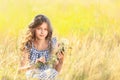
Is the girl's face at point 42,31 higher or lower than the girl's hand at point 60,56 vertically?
higher

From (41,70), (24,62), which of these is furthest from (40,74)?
(24,62)

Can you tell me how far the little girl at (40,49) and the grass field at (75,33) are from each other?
0.05 metres

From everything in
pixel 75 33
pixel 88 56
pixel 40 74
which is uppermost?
pixel 75 33

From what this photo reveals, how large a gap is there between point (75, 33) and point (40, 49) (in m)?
0.29

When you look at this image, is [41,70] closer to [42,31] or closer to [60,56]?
[60,56]

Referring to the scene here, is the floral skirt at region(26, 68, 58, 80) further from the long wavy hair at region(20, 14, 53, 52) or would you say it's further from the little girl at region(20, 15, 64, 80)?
the long wavy hair at region(20, 14, 53, 52)

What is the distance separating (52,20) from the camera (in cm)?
398

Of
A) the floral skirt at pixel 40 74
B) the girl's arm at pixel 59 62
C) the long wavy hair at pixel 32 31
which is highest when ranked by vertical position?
the long wavy hair at pixel 32 31

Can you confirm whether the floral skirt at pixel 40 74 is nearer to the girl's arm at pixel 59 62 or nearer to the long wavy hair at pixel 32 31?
the girl's arm at pixel 59 62

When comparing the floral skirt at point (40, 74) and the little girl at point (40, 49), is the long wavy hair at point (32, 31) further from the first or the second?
the floral skirt at point (40, 74)

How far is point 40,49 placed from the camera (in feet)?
13.0

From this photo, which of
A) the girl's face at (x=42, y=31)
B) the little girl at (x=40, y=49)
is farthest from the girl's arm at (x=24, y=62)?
the girl's face at (x=42, y=31)

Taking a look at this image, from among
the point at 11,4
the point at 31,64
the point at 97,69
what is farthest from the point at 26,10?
the point at 97,69

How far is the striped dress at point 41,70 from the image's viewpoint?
12.8 feet
